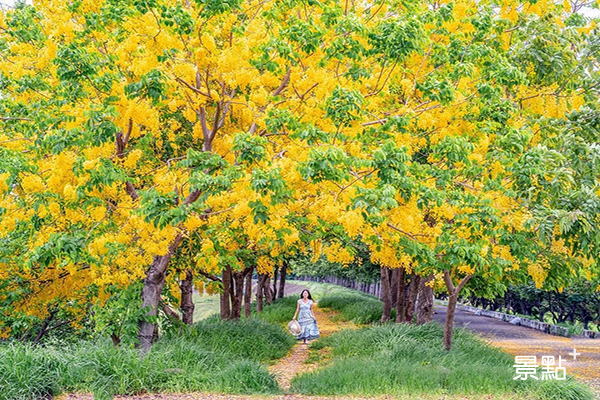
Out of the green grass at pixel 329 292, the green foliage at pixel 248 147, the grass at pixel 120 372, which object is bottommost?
the green grass at pixel 329 292

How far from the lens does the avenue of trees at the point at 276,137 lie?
6.45m

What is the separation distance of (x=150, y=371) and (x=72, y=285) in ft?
11.6

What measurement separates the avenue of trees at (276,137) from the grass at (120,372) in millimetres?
693

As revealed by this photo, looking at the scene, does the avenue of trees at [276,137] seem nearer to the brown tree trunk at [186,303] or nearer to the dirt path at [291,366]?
the dirt path at [291,366]

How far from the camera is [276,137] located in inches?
334

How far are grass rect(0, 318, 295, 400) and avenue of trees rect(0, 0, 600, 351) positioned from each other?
2.27 feet

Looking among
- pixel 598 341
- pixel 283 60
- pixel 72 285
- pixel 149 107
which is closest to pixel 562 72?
pixel 283 60

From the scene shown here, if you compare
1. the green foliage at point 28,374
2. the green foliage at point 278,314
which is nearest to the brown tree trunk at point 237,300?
the green foliage at point 278,314

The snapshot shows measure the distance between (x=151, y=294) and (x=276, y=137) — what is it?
322cm

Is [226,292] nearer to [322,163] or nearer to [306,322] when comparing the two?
[306,322]

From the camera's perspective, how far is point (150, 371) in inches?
279

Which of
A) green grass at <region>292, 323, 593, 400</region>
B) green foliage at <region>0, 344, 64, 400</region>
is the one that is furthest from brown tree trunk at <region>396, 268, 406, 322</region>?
green foliage at <region>0, 344, 64, 400</region>

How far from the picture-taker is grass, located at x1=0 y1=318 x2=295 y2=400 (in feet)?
20.5

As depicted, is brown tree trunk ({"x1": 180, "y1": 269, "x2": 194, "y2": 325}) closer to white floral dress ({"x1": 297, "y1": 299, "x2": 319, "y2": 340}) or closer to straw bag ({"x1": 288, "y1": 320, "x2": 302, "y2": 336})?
straw bag ({"x1": 288, "y1": 320, "x2": 302, "y2": 336})
